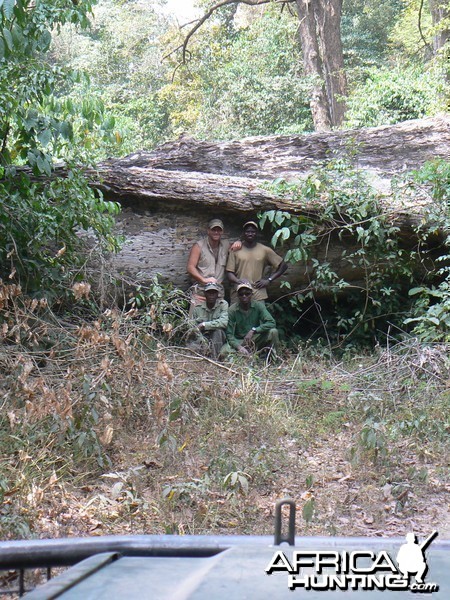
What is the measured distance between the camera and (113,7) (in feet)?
94.5

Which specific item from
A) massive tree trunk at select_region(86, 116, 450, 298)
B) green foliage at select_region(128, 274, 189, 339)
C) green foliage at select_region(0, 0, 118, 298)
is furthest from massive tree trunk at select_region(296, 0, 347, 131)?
green foliage at select_region(0, 0, 118, 298)

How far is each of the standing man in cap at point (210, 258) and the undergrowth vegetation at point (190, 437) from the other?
1.74m

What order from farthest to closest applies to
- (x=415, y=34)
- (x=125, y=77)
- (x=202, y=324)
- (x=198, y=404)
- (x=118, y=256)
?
(x=125, y=77) → (x=415, y=34) → (x=118, y=256) → (x=202, y=324) → (x=198, y=404)

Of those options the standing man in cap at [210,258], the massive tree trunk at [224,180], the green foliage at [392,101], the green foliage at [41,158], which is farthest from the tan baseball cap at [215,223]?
the green foliage at [392,101]

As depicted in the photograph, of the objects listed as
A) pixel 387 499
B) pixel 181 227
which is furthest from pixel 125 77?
pixel 387 499

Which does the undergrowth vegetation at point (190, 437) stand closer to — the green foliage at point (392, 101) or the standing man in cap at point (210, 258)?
the standing man in cap at point (210, 258)

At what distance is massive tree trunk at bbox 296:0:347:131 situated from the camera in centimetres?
1816

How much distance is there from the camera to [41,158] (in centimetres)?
A: 686

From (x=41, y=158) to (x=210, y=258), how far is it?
3069 millimetres

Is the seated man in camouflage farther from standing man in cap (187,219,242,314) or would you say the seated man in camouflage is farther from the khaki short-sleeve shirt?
the khaki short-sleeve shirt

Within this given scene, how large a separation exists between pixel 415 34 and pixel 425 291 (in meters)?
14.2

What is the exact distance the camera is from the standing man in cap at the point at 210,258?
9281mm

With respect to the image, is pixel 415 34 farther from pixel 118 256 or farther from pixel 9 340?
pixel 9 340

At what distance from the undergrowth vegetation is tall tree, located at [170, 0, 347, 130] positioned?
11.6 meters
